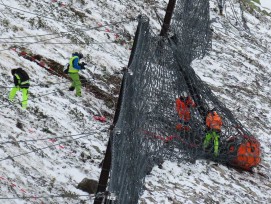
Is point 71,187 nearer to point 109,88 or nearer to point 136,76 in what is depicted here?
point 136,76

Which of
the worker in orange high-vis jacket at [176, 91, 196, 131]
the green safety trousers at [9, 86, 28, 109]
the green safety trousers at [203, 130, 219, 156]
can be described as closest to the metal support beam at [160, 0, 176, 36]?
the worker in orange high-vis jacket at [176, 91, 196, 131]

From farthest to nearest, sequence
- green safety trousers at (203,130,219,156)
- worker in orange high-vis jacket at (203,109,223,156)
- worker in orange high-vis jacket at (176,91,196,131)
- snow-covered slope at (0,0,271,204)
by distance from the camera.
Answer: green safety trousers at (203,130,219,156) → worker in orange high-vis jacket at (203,109,223,156) → worker in orange high-vis jacket at (176,91,196,131) → snow-covered slope at (0,0,271,204)

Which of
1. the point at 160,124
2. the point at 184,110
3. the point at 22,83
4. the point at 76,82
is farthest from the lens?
the point at 76,82

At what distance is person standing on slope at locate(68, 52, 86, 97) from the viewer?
12.8 metres

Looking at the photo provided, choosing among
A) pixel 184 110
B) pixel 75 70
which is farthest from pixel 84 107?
pixel 184 110

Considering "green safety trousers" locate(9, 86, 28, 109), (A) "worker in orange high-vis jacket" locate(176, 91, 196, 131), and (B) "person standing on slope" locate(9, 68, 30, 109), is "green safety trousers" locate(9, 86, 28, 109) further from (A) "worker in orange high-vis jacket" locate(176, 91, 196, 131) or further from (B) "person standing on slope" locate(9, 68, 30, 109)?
(A) "worker in orange high-vis jacket" locate(176, 91, 196, 131)

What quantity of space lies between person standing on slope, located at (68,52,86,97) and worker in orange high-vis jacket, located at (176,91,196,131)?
9.35ft

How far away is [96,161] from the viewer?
1090 centimetres

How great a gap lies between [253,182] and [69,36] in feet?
24.2

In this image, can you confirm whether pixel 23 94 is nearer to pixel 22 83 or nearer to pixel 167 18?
pixel 22 83

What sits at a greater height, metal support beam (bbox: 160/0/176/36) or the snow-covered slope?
metal support beam (bbox: 160/0/176/36)

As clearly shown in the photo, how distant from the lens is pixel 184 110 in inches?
456

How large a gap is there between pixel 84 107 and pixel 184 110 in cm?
271

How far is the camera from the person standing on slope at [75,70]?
504 inches
